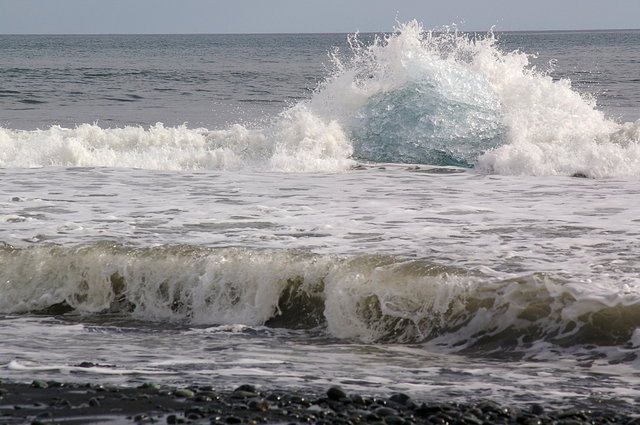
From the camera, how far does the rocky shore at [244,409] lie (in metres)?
4.46

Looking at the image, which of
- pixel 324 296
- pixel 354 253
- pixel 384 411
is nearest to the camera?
pixel 384 411

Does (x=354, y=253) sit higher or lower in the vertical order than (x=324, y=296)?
higher

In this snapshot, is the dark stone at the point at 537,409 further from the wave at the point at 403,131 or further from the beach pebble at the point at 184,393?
the wave at the point at 403,131

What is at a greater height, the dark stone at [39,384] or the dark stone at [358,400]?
the dark stone at [358,400]

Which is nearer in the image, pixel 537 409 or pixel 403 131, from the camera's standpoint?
pixel 537 409

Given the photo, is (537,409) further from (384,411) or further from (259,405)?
(259,405)

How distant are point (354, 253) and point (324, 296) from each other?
73 cm

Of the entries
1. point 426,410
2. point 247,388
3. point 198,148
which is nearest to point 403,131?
point 198,148

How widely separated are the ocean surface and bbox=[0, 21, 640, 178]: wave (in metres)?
0.05

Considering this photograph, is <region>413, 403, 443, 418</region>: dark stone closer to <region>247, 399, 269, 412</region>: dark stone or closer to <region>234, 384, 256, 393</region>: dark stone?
<region>247, 399, 269, 412</region>: dark stone

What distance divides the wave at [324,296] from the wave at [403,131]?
685cm

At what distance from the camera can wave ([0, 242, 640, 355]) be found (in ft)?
20.9

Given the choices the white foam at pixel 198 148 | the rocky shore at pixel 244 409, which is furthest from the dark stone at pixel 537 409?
the white foam at pixel 198 148

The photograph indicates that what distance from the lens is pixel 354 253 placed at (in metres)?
7.86
